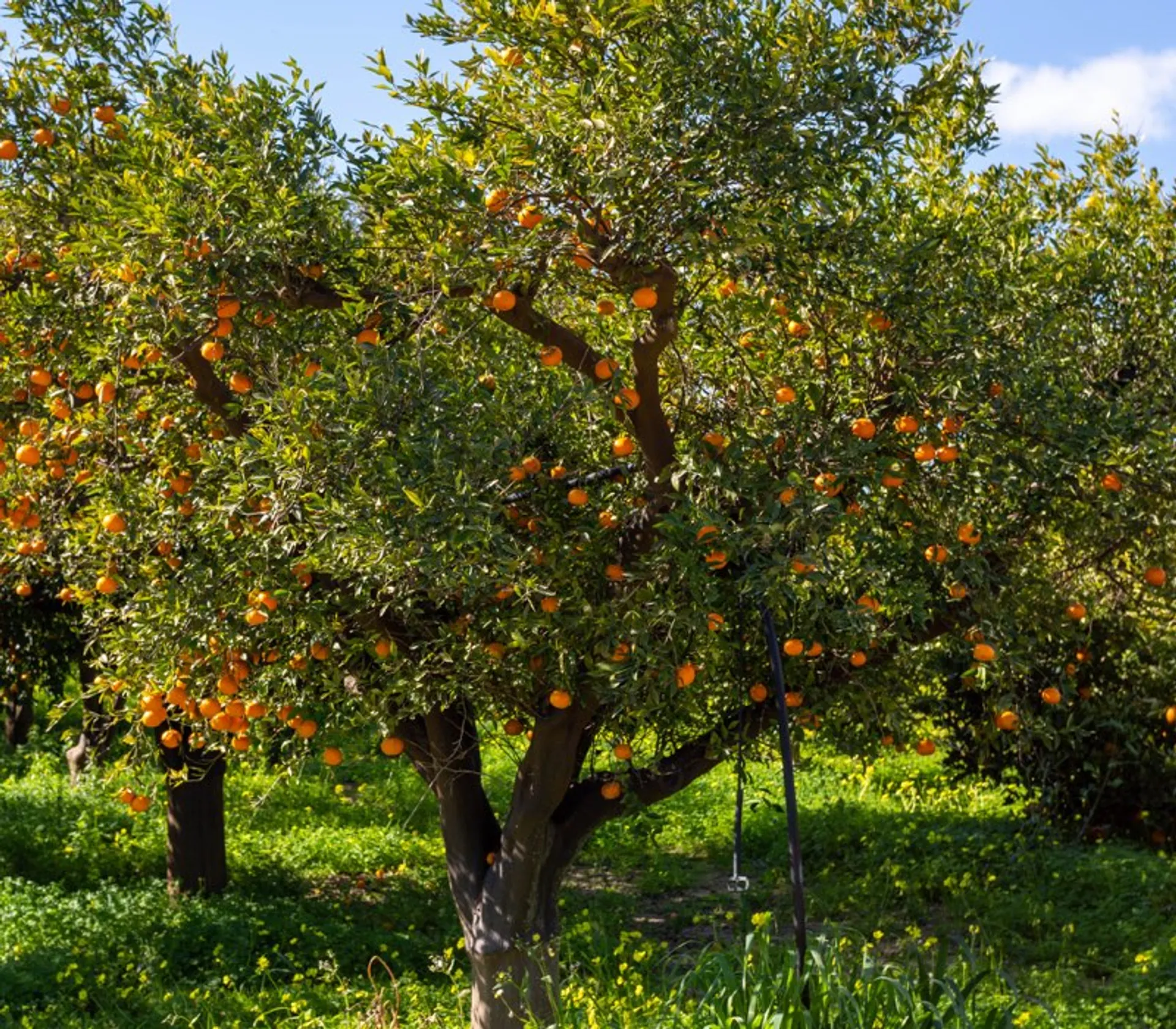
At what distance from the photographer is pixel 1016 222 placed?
17.7ft

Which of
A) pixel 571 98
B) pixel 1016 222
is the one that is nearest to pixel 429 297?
pixel 571 98

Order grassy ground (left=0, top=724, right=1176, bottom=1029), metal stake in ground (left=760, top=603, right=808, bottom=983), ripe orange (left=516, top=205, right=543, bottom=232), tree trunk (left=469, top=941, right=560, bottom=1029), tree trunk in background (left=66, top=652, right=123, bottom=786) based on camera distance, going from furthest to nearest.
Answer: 1. tree trunk in background (left=66, top=652, right=123, bottom=786)
2. grassy ground (left=0, top=724, right=1176, bottom=1029)
3. tree trunk (left=469, top=941, right=560, bottom=1029)
4. metal stake in ground (left=760, top=603, right=808, bottom=983)
5. ripe orange (left=516, top=205, right=543, bottom=232)

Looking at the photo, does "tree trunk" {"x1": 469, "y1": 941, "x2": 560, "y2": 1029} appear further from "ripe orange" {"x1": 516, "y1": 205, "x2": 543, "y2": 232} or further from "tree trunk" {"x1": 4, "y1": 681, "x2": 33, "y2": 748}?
"tree trunk" {"x1": 4, "y1": 681, "x2": 33, "y2": 748}

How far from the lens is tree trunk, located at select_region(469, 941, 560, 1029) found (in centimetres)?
578

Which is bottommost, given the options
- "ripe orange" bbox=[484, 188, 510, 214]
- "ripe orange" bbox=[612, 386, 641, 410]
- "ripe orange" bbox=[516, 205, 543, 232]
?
"ripe orange" bbox=[612, 386, 641, 410]

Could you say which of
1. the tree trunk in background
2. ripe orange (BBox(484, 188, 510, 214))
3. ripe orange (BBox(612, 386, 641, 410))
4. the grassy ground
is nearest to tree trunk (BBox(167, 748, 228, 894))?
the grassy ground

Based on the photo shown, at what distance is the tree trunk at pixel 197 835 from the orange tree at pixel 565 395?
341cm

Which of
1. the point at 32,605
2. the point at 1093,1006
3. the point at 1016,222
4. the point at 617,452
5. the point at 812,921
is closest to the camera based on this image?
the point at 617,452

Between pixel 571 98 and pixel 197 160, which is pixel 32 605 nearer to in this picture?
pixel 197 160

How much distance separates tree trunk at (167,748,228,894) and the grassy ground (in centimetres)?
28

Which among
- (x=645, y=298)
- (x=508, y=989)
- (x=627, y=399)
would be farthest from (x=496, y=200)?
(x=508, y=989)

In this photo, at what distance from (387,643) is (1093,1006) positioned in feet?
13.2

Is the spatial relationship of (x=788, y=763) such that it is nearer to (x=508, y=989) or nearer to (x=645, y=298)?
(x=645, y=298)

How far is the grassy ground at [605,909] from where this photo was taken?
6535 millimetres
